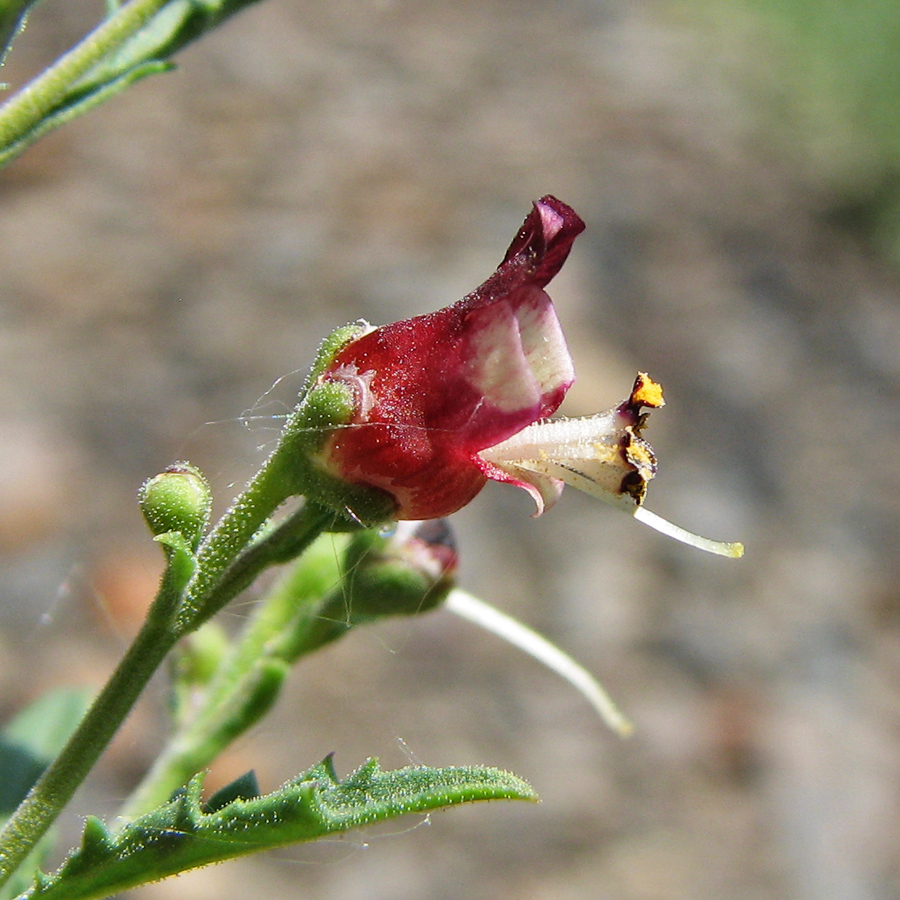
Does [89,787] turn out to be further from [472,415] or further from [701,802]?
[472,415]

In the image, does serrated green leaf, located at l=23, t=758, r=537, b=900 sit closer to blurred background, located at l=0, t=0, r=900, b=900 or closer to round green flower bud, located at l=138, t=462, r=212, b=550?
round green flower bud, located at l=138, t=462, r=212, b=550

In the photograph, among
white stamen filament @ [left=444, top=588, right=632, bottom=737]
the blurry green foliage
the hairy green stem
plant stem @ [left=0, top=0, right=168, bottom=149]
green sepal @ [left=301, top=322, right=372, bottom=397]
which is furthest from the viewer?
the blurry green foliage

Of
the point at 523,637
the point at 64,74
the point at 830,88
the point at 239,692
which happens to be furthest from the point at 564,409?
the point at 64,74

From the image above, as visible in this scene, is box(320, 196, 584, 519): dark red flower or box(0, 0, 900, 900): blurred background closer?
box(320, 196, 584, 519): dark red flower

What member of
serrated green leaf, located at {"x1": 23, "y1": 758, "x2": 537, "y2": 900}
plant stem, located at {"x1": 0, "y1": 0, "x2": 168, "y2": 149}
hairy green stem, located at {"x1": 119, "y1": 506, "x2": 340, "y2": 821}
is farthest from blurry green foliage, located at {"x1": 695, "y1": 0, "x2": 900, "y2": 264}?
serrated green leaf, located at {"x1": 23, "y1": 758, "x2": 537, "y2": 900}

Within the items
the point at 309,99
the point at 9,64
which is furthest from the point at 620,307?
the point at 9,64

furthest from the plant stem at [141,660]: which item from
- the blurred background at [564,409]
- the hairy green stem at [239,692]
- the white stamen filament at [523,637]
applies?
the blurred background at [564,409]

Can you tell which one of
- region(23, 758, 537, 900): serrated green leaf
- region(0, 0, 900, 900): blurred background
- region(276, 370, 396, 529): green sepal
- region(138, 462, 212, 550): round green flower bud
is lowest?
region(23, 758, 537, 900): serrated green leaf
